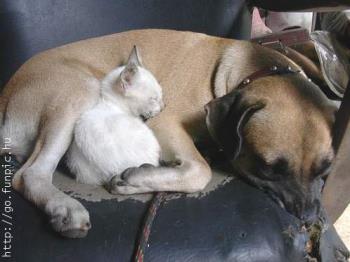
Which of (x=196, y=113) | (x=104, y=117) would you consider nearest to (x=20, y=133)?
(x=104, y=117)

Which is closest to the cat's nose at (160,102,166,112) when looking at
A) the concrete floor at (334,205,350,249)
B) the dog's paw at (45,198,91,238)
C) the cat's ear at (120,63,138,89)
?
the cat's ear at (120,63,138,89)

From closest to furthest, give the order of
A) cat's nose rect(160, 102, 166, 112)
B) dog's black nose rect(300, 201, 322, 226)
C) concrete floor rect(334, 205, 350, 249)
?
dog's black nose rect(300, 201, 322, 226) < cat's nose rect(160, 102, 166, 112) < concrete floor rect(334, 205, 350, 249)

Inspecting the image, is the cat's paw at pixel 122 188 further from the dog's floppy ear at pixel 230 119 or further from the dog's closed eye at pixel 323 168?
the dog's closed eye at pixel 323 168

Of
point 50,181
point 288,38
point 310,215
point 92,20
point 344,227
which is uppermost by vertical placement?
point 92,20

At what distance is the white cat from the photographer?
122 centimetres

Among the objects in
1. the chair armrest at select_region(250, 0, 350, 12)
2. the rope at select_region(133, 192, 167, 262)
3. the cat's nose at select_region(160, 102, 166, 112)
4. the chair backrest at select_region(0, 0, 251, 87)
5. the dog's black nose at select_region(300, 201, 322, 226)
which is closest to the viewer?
the rope at select_region(133, 192, 167, 262)

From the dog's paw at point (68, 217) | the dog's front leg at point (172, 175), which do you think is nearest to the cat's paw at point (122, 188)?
the dog's front leg at point (172, 175)

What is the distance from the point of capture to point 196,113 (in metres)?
1.52

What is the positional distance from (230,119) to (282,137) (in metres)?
0.16

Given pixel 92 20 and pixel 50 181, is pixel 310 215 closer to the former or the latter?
pixel 50 181

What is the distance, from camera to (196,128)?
1.49m

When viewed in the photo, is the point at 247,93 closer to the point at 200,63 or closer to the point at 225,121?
the point at 225,121

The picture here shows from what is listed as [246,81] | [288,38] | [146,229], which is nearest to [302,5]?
[288,38]

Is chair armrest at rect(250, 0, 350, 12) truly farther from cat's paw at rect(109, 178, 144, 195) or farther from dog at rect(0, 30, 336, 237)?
cat's paw at rect(109, 178, 144, 195)
